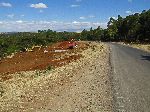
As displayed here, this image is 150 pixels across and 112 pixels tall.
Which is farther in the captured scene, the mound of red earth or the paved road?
the mound of red earth

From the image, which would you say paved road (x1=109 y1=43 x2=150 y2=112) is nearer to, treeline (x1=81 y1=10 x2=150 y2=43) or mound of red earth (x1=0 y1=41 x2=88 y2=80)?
mound of red earth (x1=0 y1=41 x2=88 y2=80)

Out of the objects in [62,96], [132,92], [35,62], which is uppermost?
[132,92]

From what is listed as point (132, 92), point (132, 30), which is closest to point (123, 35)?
point (132, 30)

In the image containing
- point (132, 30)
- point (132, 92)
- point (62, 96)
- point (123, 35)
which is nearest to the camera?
point (62, 96)

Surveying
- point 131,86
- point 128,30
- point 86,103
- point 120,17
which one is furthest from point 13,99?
point 120,17

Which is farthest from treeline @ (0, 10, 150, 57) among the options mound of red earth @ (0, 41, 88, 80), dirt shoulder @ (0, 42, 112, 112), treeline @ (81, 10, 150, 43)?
dirt shoulder @ (0, 42, 112, 112)

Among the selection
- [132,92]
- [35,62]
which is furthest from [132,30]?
[132,92]

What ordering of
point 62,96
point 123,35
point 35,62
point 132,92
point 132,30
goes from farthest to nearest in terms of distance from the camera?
point 123,35
point 132,30
point 35,62
point 132,92
point 62,96

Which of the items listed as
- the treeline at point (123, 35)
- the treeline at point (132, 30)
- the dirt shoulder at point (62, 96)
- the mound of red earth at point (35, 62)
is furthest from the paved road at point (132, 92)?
the treeline at point (132, 30)

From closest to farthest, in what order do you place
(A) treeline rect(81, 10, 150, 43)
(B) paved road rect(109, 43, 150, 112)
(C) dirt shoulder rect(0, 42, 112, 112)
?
1. (B) paved road rect(109, 43, 150, 112)
2. (C) dirt shoulder rect(0, 42, 112, 112)
3. (A) treeline rect(81, 10, 150, 43)

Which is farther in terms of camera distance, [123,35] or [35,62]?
[123,35]

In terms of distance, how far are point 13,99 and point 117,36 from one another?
145 m

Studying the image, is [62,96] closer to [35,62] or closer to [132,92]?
[132,92]

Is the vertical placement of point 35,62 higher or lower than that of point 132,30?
lower
